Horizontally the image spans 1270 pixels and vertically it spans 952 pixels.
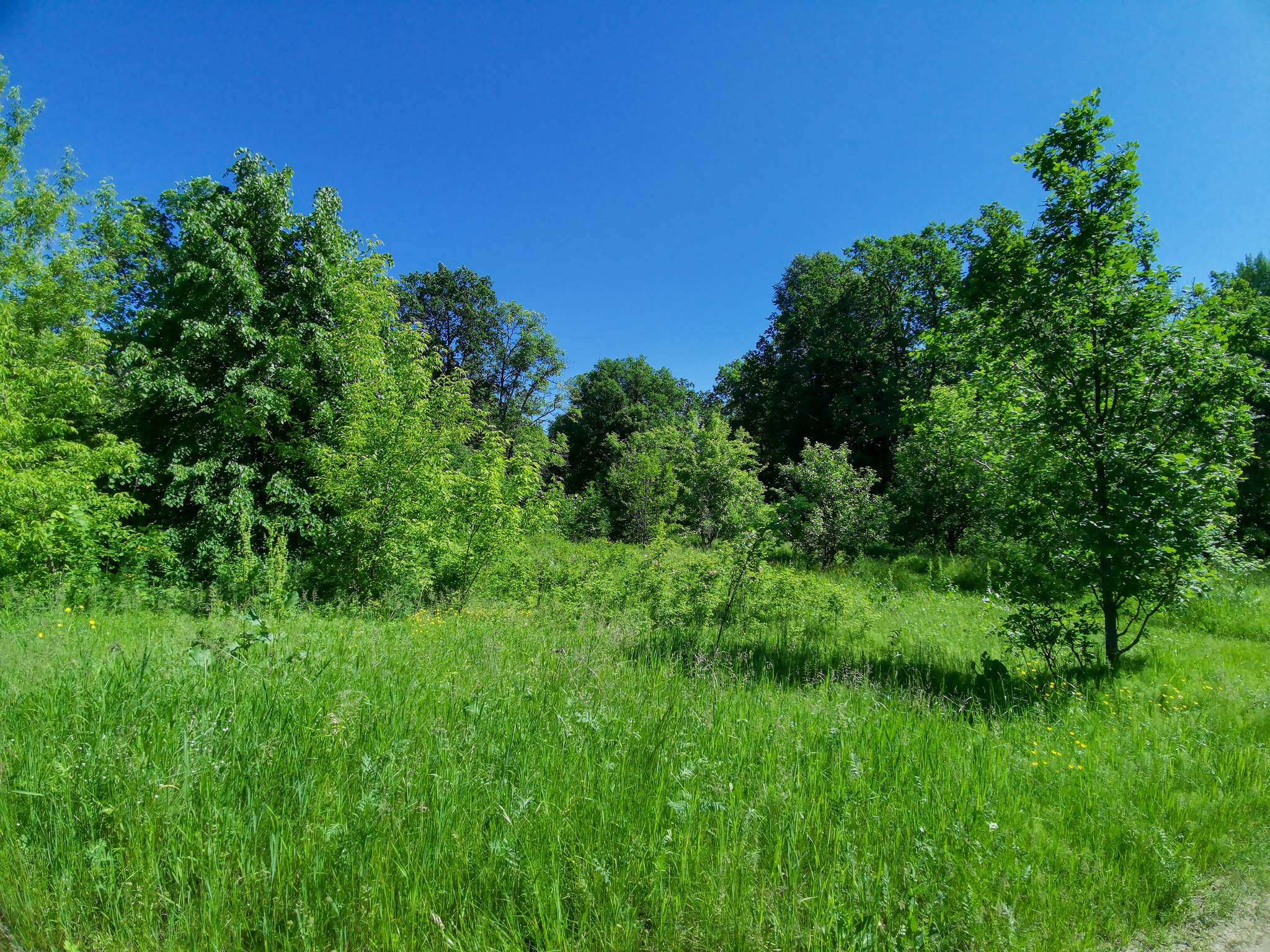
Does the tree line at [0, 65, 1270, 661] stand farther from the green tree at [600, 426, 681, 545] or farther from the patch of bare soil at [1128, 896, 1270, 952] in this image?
the patch of bare soil at [1128, 896, 1270, 952]

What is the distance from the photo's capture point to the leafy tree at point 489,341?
32000mm

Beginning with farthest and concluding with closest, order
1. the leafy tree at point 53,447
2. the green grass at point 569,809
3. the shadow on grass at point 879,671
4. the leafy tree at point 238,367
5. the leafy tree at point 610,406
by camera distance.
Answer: the leafy tree at point 610,406
the leafy tree at point 238,367
the leafy tree at point 53,447
the shadow on grass at point 879,671
the green grass at point 569,809

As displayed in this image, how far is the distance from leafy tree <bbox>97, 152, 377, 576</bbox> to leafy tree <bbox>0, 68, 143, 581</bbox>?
918 millimetres

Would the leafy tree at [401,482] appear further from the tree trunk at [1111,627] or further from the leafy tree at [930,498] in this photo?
the leafy tree at [930,498]

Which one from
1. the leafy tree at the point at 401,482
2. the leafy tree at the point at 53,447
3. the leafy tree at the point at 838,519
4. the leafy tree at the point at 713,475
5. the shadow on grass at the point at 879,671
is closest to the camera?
the shadow on grass at the point at 879,671

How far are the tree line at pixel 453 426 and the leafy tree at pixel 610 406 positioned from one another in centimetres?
1898

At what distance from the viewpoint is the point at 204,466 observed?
10422 mm

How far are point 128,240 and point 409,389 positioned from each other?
1288cm

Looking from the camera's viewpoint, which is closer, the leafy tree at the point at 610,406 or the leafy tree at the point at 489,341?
the leafy tree at the point at 489,341

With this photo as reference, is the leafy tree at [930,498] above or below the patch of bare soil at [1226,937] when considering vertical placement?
above

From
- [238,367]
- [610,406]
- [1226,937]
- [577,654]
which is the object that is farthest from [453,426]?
[610,406]

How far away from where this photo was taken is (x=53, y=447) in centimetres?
889

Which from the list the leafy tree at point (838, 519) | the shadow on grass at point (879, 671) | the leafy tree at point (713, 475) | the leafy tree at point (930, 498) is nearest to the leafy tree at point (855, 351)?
the leafy tree at point (713, 475)

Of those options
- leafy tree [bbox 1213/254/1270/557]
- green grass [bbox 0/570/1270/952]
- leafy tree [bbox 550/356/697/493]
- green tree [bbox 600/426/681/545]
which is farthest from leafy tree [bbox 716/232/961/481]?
green grass [bbox 0/570/1270/952]
